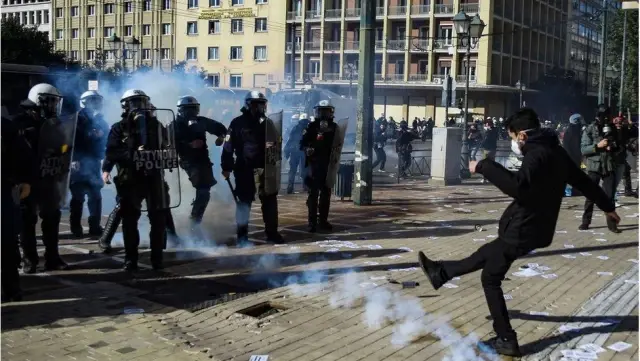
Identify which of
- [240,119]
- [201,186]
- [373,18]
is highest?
[373,18]

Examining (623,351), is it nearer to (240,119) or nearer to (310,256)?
(310,256)

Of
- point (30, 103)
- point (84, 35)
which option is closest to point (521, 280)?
point (30, 103)

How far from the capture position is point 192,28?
70312mm

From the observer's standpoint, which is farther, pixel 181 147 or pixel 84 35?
pixel 84 35

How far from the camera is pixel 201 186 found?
8.67 metres

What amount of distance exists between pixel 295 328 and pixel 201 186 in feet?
12.6

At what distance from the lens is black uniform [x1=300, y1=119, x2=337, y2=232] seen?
9.47 meters

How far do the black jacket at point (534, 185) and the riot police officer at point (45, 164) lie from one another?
412 centimetres

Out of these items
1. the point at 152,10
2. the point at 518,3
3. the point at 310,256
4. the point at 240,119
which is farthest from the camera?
the point at 152,10

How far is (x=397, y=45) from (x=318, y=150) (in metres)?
55.2

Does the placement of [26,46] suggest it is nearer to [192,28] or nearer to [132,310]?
[192,28]

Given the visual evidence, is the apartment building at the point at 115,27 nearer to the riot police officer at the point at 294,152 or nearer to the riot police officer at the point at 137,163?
the riot police officer at the point at 294,152

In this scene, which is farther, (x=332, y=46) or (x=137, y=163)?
(x=332, y=46)

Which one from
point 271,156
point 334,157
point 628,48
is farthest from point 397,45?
point 271,156
